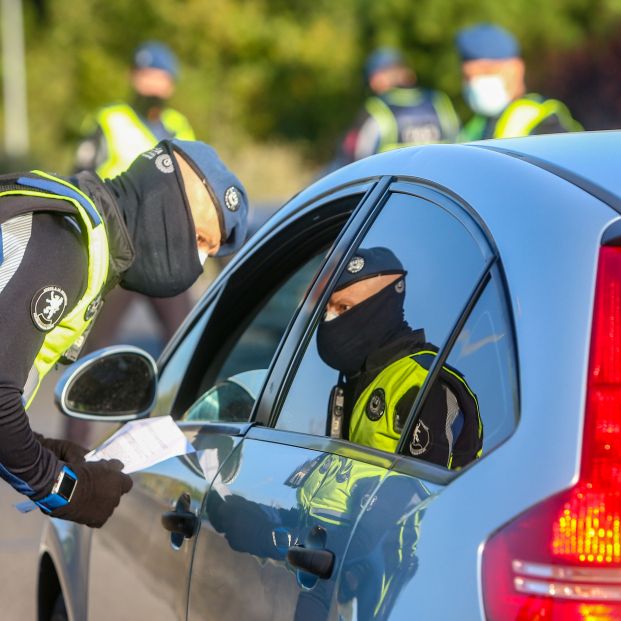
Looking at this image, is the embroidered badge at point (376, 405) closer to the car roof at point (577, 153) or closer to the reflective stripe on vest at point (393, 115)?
the car roof at point (577, 153)

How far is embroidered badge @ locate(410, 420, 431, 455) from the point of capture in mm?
2174

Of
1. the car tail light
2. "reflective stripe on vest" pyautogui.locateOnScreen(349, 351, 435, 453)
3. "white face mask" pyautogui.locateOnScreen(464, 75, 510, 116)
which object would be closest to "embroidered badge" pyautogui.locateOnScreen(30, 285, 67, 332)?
"reflective stripe on vest" pyautogui.locateOnScreen(349, 351, 435, 453)

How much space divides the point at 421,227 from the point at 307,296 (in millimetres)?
410

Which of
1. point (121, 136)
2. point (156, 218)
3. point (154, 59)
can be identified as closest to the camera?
point (156, 218)

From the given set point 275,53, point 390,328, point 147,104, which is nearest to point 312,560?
point 390,328

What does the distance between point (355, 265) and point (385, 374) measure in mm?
254

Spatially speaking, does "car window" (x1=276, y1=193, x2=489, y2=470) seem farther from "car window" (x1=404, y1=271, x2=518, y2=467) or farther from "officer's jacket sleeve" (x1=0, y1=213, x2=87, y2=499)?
"officer's jacket sleeve" (x1=0, y1=213, x2=87, y2=499)

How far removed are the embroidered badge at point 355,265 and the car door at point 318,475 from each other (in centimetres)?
1

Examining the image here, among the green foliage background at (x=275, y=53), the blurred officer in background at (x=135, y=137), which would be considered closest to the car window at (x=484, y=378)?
the blurred officer in background at (x=135, y=137)

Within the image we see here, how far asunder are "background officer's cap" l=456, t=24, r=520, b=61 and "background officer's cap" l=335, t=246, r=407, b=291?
4875 millimetres

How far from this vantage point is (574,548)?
1.72m

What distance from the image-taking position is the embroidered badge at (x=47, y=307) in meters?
2.76

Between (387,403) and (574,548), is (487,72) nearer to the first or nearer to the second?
(387,403)

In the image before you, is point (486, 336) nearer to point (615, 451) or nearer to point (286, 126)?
point (615, 451)
